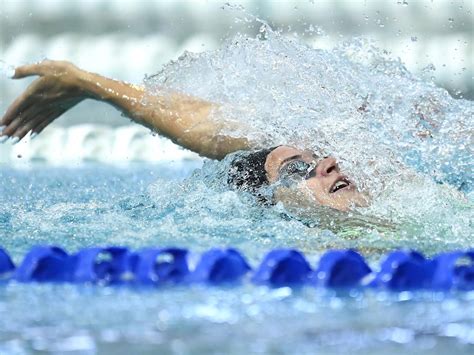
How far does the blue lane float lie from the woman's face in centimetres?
57

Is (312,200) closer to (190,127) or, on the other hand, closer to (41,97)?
(190,127)

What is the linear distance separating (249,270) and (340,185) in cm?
67

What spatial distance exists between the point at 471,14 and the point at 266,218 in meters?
3.97

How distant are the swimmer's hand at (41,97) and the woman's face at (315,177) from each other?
19.8 inches

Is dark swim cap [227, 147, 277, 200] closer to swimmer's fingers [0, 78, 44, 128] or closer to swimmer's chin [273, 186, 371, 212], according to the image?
swimmer's chin [273, 186, 371, 212]

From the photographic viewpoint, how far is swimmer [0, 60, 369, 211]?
6.57 ft

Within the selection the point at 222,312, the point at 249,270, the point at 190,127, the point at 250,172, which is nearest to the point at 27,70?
the point at 190,127

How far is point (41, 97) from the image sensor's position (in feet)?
6.97

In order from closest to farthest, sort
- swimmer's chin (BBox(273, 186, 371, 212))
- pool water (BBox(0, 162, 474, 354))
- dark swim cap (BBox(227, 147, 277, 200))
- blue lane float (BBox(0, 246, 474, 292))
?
Answer: pool water (BBox(0, 162, 474, 354))
blue lane float (BBox(0, 246, 474, 292))
swimmer's chin (BBox(273, 186, 371, 212))
dark swim cap (BBox(227, 147, 277, 200))

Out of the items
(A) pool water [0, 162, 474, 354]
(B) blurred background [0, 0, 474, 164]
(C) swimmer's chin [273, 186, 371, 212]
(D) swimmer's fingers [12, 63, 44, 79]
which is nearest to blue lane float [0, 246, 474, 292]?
(A) pool water [0, 162, 474, 354]

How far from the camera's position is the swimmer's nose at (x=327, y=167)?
2.01m

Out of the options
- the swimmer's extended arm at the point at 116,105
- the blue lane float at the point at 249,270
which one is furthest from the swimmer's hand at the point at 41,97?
the blue lane float at the point at 249,270

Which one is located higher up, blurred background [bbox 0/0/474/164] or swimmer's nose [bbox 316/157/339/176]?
blurred background [bbox 0/0/474/164]

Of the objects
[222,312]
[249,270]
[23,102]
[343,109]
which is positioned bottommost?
[222,312]
